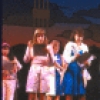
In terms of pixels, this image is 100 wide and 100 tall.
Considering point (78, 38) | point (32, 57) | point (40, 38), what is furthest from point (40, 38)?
point (78, 38)

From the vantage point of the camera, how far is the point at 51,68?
2.11 m

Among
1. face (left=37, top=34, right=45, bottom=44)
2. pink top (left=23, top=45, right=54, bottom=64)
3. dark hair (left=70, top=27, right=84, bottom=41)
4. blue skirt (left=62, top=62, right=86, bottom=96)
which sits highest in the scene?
dark hair (left=70, top=27, right=84, bottom=41)

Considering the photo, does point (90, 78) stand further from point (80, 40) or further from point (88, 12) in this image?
point (88, 12)

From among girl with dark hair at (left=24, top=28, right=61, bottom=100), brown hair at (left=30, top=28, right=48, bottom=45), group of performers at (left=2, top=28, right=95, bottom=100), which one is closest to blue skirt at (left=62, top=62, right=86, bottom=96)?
group of performers at (left=2, top=28, right=95, bottom=100)

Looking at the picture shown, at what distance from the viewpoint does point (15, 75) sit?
6.84 ft

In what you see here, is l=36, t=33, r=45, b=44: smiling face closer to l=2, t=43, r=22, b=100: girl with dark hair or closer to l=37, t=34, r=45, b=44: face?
l=37, t=34, r=45, b=44: face

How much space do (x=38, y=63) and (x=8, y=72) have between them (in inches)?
8.3

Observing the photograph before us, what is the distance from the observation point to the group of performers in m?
2.08

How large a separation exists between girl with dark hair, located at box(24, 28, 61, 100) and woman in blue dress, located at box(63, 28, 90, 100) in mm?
119

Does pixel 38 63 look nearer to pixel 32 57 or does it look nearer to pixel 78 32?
pixel 32 57

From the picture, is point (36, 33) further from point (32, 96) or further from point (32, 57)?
point (32, 96)

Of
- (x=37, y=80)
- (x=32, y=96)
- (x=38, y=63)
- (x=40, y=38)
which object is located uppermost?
(x=40, y=38)

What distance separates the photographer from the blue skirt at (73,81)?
6.91 ft

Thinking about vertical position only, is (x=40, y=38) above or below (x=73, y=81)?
above
